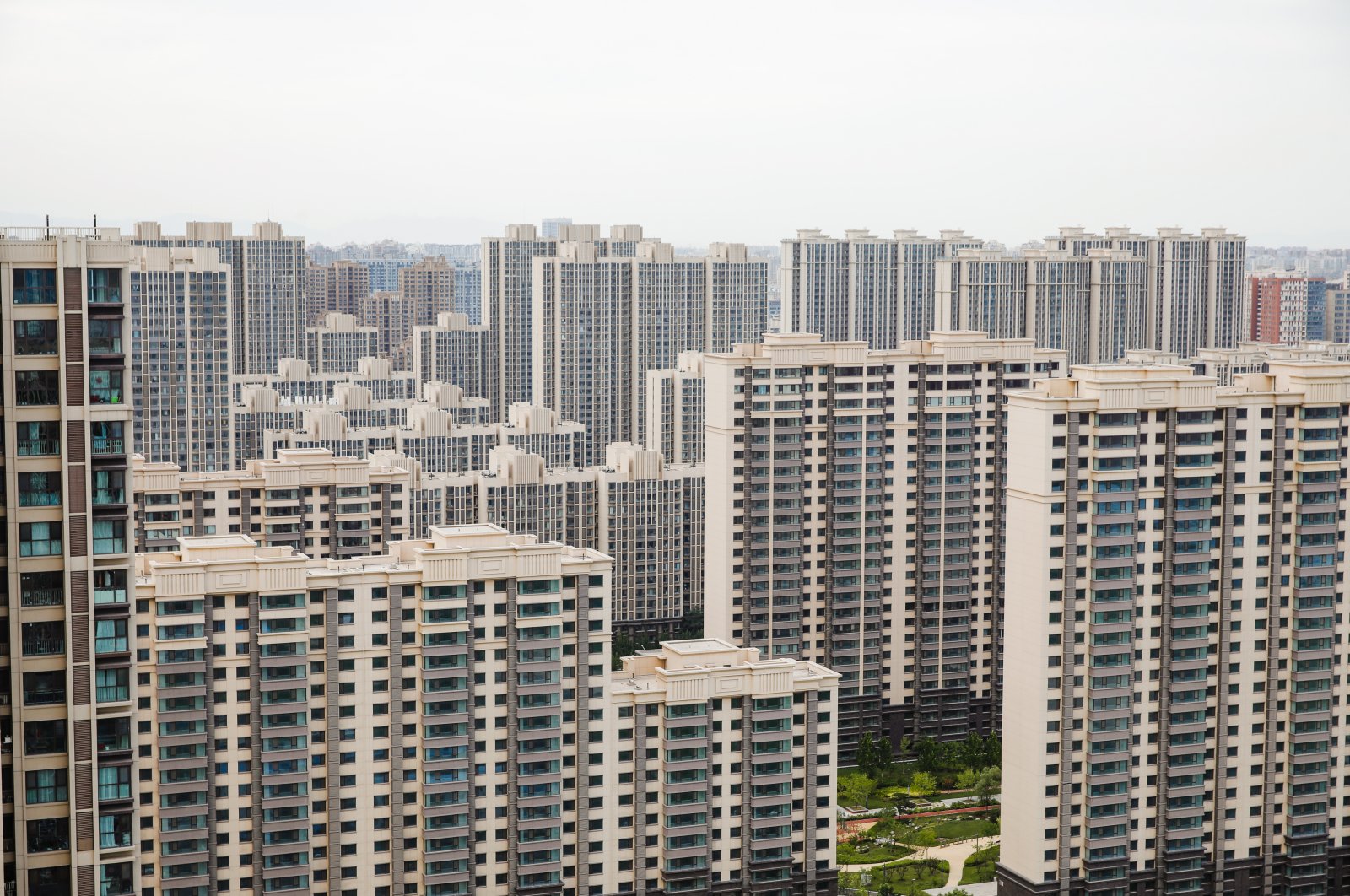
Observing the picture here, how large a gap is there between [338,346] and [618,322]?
54.3ft

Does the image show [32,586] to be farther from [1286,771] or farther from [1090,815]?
[1286,771]

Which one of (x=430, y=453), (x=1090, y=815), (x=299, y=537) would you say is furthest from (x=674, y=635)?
(x=1090, y=815)

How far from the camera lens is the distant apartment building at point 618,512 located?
143 feet

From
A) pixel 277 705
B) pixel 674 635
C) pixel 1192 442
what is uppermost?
pixel 1192 442

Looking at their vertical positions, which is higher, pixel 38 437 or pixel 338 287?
pixel 338 287

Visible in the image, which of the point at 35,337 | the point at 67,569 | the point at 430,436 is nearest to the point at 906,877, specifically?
the point at 67,569

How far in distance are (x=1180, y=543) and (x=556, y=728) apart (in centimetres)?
1005

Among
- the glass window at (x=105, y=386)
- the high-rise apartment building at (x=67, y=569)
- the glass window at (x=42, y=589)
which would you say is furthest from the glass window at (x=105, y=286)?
the glass window at (x=42, y=589)

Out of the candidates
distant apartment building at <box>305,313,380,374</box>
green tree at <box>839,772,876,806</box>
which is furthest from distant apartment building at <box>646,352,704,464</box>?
distant apartment building at <box>305,313,380,374</box>

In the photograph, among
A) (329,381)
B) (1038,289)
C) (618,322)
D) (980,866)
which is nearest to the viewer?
(980,866)

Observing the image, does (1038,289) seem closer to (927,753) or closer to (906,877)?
(927,753)

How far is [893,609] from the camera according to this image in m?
35.5

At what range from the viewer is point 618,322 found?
6494 centimetres

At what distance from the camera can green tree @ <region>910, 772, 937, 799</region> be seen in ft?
108
